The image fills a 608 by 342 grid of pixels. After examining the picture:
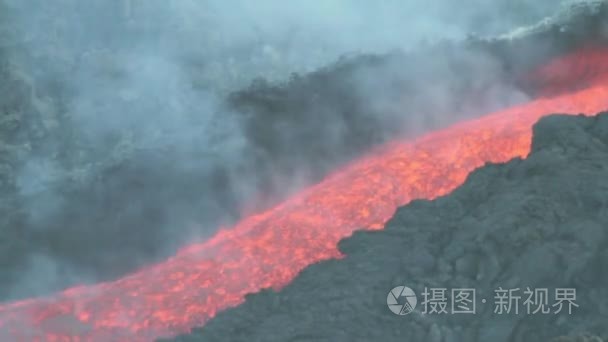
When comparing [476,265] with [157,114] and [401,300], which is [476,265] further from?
[157,114]

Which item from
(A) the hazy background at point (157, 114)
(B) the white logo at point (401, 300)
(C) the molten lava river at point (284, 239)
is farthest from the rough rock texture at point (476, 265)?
(A) the hazy background at point (157, 114)

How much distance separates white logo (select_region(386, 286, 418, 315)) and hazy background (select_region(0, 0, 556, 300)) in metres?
2.64

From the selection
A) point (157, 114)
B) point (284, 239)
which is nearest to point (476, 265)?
point (284, 239)

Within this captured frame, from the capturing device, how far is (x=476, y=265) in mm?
9992

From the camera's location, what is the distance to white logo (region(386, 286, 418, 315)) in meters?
9.72

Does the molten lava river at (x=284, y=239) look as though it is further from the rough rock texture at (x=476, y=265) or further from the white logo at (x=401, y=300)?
the white logo at (x=401, y=300)

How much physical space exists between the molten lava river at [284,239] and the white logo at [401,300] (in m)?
1.13

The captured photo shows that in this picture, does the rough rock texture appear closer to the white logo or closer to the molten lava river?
the white logo

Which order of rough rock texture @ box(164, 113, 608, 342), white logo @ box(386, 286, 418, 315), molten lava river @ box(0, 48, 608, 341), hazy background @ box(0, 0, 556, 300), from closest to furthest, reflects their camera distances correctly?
rough rock texture @ box(164, 113, 608, 342) → white logo @ box(386, 286, 418, 315) → molten lava river @ box(0, 48, 608, 341) → hazy background @ box(0, 0, 556, 300)

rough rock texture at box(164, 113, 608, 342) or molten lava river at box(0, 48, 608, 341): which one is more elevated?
molten lava river at box(0, 48, 608, 341)

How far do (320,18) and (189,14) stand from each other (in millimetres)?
2080

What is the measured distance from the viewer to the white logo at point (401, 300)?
9.72 meters

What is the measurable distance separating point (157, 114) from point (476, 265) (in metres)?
5.24

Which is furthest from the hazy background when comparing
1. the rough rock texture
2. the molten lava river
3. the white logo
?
the white logo
